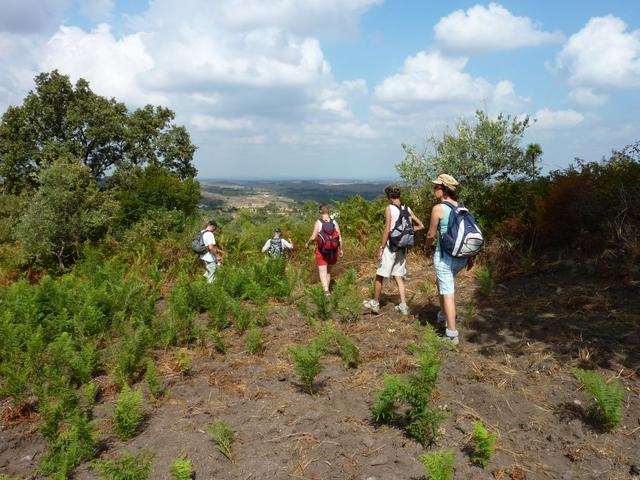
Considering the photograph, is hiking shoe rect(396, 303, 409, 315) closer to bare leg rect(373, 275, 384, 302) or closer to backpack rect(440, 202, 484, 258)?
bare leg rect(373, 275, 384, 302)

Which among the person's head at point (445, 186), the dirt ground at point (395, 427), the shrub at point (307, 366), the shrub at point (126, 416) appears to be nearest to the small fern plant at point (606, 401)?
→ the dirt ground at point (395, 427)

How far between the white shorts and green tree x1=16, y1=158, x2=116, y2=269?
1097cm

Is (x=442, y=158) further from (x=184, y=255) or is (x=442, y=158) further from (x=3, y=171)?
(x=3, y=171)

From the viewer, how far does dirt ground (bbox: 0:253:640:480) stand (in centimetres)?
333

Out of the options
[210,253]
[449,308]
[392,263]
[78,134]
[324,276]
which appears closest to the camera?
[449,308]

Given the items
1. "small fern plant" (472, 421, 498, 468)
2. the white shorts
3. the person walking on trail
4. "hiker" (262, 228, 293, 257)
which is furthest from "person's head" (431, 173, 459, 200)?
"hiker" (262, 228, 293, 257)

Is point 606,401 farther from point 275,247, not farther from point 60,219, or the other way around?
point 60,219

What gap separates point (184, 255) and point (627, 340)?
990cm

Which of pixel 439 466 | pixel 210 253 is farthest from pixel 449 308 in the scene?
pixel 210 253

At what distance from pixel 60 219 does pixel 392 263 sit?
11.4 m

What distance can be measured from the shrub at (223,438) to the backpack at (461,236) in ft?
9.54

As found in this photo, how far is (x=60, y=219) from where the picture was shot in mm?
13758

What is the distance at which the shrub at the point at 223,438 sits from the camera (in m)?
3.44

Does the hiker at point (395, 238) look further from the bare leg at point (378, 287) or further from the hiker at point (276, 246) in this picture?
the hiker at point (276, 246)
